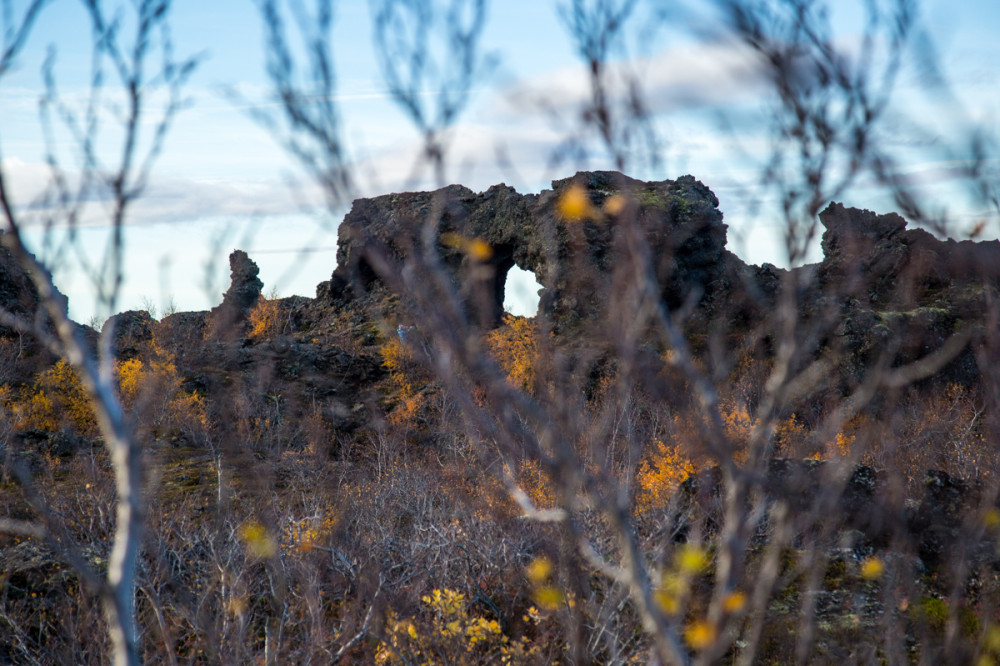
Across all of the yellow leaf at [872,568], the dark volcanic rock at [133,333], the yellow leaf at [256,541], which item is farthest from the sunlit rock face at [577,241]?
the yellow leaf at [872,568]

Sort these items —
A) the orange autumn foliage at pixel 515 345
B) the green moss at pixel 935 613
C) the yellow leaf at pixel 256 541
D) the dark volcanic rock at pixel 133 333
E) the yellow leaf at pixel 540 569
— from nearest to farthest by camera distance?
the green moss at pixel 935 613
the yellow leaf at pixel 540 569
the yellow leaf at pixel 256 541
the dark volcanic rock at pixel 133 333
the orange autumn foliage at pixel 515 345

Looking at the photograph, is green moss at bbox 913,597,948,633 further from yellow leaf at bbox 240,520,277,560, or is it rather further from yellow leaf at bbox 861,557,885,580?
yellow leaf at bbox 240,520,277,560

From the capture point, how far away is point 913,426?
16188 mm

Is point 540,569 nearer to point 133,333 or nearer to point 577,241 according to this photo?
point 577,241

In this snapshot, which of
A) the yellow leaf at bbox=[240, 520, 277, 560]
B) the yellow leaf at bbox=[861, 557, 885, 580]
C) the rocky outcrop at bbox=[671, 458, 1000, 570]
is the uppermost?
the rocky outcrop at bbox=[671, 458, 1000, 570]

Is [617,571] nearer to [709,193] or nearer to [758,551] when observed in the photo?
[758,551]

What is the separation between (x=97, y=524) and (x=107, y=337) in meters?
7.01

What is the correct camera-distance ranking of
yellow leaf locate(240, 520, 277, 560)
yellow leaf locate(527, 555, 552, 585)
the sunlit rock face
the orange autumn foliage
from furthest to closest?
the orange autumn foliage < the sunlit rock face < yellow leaf locate(240, 520, 277, 560) < yellow leaf locate(527, 555, 552, 585)

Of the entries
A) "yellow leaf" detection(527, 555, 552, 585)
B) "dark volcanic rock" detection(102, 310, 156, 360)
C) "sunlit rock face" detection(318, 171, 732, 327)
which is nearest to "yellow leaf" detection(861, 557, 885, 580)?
"yellow leaf" detection(527, 555, 552, 585)

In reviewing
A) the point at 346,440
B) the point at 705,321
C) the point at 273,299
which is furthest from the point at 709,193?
the point at 273,299

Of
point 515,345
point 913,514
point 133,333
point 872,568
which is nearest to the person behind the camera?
point 872,568

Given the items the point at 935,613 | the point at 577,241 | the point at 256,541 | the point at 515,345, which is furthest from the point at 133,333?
the point at 935,613

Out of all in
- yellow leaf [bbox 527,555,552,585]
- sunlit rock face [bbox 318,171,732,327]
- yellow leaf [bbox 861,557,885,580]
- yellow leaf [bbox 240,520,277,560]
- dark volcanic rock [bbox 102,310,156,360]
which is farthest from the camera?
sunlit rock face [bbox 318,171,732,327]

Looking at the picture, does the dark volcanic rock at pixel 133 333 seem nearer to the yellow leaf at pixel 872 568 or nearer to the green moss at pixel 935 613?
the yellow leaf at pixel 872 568
